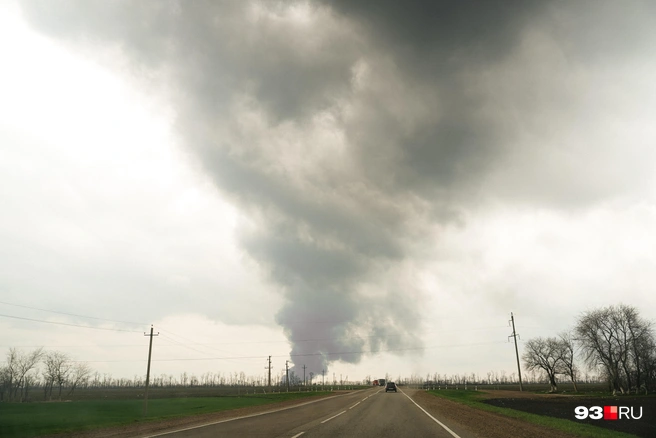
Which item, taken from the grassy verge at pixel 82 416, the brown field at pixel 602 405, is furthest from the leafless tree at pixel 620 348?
the grassy verge at pixel 82 416

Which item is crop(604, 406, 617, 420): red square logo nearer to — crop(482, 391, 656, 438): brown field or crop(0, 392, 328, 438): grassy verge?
crop(482, 391, 656, 438): brown field

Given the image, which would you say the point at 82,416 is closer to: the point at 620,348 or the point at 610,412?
the point at 610,412

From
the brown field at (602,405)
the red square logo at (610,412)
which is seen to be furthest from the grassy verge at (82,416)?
the red square logo at (610,412)

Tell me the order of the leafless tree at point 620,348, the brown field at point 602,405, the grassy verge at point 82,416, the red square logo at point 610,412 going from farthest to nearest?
the leafless tree at point 620,348
the red square logo at point 610,412
the grassy verge at point 82,416
the brown field at point 602,405

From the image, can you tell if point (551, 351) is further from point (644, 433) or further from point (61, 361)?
point (61, 361)

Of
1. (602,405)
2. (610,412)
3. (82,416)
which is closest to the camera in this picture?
(610,412)

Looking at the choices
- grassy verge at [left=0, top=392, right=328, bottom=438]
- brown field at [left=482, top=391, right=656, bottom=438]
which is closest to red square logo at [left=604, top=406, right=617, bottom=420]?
brown field at [left=482, top=391, right=656, bottom=438]

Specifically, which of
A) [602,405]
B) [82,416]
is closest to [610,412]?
[602,405]

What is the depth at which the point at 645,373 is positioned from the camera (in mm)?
60531

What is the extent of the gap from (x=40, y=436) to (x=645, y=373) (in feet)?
258

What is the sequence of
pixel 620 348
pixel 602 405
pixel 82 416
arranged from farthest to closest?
1. pixel 620 348
2. pixel 602 405
3. pixel 82 416

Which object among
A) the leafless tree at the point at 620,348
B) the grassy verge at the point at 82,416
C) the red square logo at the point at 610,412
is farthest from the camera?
the leafless tree at the point at 620,348

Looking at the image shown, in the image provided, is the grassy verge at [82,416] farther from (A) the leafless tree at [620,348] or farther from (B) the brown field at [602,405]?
(A) the leafless tree at [620,348]

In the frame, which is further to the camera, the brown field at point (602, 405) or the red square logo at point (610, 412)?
the red square logo at point (610, 412)
